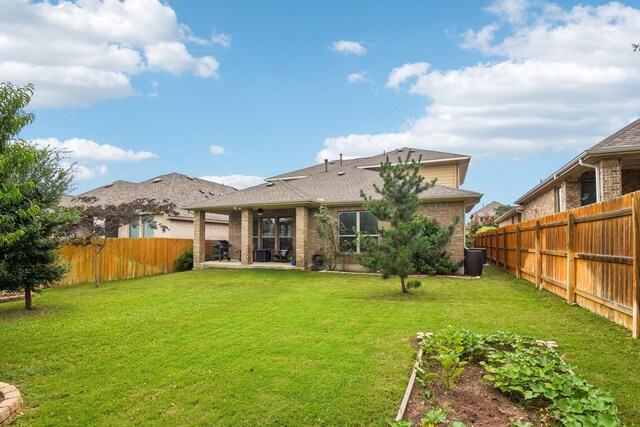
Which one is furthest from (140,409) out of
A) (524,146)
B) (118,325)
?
(524,146)

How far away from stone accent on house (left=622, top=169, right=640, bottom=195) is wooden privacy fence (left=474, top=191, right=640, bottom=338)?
13.2 feet

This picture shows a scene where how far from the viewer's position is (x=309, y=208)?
16.5 m

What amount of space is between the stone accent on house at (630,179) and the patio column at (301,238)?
1106cm

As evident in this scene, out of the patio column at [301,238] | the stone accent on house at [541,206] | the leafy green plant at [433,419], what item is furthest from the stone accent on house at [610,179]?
the patio column at [301,238]

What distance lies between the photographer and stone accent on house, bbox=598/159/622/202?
967cm

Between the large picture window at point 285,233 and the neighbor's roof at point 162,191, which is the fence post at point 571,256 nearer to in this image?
the large picture window at point 285,233

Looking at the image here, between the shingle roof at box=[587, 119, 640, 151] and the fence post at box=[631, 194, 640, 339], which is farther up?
the shingle roof at box=[587, 119, 640, 151]

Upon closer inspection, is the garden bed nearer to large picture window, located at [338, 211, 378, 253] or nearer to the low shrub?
large picture window, located at [338, 211, 378, 253]

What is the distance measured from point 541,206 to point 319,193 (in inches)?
419

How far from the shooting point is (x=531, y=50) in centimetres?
1195

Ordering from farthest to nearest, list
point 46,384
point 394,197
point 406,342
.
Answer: point 394,197 < point 406,342 < point 46,384

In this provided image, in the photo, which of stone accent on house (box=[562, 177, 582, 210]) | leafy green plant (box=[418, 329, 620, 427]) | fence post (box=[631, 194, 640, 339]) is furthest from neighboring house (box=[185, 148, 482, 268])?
leafy green plant (box=[418, 329, 620, 427])

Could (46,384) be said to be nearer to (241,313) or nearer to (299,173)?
(241,313)

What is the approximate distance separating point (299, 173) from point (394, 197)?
14436mm
